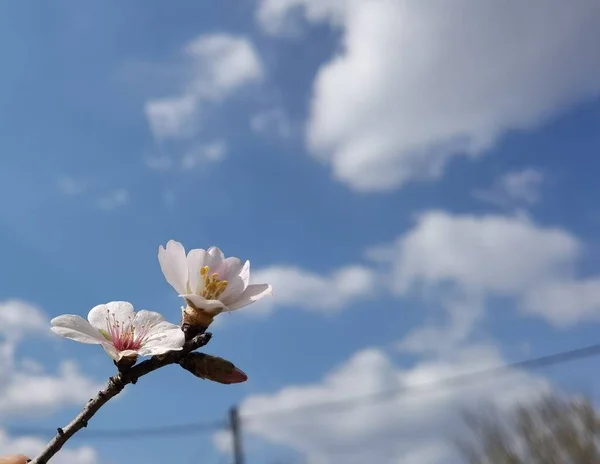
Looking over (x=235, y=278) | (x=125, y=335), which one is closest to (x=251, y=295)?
(x=235, y=278)

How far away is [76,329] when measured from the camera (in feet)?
2.10

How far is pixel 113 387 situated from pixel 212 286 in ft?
0.44

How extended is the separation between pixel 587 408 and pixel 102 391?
24.5ft

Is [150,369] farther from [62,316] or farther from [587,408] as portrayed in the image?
[587,408]

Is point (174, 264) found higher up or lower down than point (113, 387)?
higher up

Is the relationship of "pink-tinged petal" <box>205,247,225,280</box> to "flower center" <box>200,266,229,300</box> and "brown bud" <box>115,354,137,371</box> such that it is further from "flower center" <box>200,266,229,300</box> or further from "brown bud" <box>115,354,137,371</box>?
"brown bud" <box>115,354,137,371</box>

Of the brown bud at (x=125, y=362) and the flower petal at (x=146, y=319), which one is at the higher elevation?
the flower petal at (x=146, y=319)

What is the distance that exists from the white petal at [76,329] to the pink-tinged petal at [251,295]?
0.43 ft

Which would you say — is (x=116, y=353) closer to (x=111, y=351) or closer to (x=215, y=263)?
(x=111, y=351)

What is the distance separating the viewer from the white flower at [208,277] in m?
0.67

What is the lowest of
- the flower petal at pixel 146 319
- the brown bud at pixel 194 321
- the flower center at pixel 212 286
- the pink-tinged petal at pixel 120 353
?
the pink-tinged petal at pixel 120 353

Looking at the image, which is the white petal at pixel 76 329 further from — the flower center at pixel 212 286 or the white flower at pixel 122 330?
the flower center at pixel 212 286

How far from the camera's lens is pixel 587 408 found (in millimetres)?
7125

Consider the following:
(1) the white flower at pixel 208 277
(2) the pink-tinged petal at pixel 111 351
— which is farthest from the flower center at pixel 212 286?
(2) the pink-tinged petal at pixel 111 351
